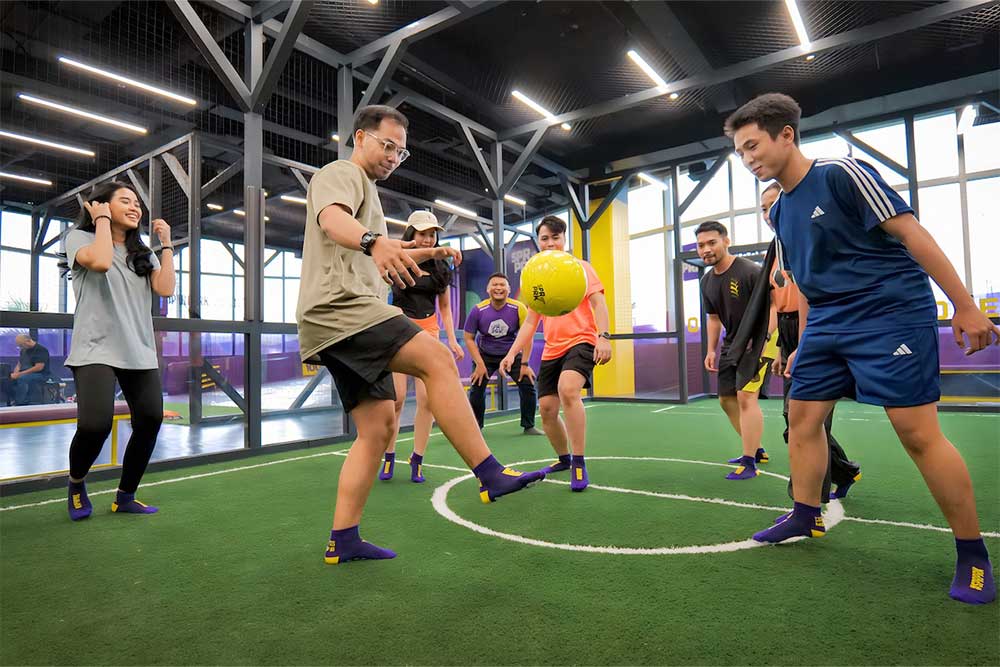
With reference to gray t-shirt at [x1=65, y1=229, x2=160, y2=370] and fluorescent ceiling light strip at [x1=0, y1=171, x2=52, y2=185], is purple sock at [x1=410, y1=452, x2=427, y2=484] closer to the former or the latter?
gray t-shirt at [x1=65, y1=229, x2=160, y2=370]

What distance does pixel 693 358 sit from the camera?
14227 mm

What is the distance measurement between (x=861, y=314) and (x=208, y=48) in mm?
6192

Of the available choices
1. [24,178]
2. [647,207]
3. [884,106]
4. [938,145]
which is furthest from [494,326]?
[24,178]

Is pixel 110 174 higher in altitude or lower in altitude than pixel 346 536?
higher

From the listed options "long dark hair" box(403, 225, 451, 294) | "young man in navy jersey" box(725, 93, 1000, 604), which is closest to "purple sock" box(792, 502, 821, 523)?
"young man in navy jersey" box(725, 93, 1000, 604)

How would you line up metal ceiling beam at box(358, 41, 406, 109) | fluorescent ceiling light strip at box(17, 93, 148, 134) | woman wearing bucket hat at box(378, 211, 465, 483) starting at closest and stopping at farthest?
woman wearing bucket hat at box(378, 211, 465, 483)
metal ceiling beam at box(358, 41, 406, 109)
fluorescent ceiling light strip at box(17, 93, 148, 134)

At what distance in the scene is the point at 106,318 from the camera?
3.16 meters

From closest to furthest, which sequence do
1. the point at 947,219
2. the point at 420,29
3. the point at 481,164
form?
the point at 420,29, the point at 481,164, the point at 947,219

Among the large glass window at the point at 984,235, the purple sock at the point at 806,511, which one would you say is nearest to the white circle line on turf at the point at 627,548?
the purple sock at the point at 806,511

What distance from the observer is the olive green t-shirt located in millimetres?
2055

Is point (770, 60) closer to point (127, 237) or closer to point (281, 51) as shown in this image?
point (281, 51)

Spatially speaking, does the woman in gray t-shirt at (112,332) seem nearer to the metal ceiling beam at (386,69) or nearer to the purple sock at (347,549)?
the purple sock at (347,549)

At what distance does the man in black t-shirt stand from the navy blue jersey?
1.91 metres

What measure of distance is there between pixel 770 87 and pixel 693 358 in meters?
6.92
